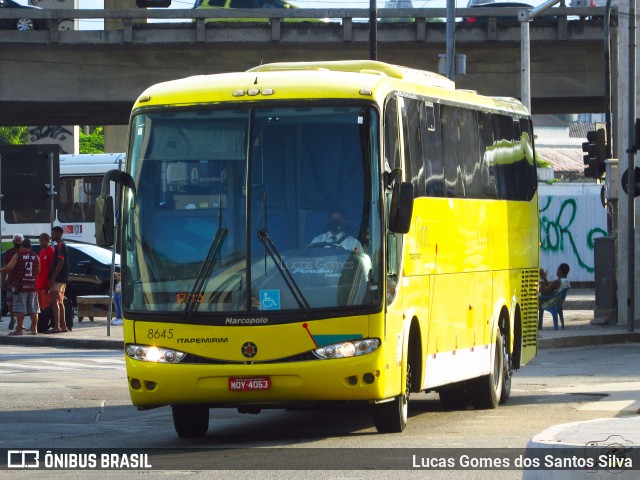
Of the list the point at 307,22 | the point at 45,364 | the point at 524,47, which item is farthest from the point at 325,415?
the point at 307,22

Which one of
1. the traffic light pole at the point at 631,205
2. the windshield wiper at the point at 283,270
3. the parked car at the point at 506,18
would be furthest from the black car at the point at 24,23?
the windshield wiper at the point at 283,270

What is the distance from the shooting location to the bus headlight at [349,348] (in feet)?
42.1

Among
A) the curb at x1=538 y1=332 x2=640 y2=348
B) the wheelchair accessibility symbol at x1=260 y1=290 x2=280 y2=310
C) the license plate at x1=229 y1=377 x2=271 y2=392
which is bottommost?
the curb at x1=538 y1=332 x2=640 y2=348

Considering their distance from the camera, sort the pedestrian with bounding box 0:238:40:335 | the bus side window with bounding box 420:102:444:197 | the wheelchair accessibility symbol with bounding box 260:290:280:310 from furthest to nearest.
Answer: the pedestrian with bounding box 0:238:40:335
the bus side window with bounding box 420:102:444:197
the wheelchair accessibility symbol with bounding box 260:290:280:310

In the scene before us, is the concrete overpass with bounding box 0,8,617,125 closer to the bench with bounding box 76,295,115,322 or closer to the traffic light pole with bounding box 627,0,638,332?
the bench with bounding box 76,295,115,322

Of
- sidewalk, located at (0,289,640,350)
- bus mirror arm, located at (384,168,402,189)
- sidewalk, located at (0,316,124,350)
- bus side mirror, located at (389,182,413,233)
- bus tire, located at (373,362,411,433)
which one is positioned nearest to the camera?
bus side mirror, located at (389,182,413,233)

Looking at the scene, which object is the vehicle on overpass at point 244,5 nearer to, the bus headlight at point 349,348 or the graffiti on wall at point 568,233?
the graffiti on wall at point 568,233

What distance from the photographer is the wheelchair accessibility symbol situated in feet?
42.4

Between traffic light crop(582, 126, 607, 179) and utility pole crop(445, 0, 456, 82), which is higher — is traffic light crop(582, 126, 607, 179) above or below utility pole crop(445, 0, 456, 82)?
below

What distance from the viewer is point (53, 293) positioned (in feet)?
98.3

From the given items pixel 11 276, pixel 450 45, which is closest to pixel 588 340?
pixel 450 45

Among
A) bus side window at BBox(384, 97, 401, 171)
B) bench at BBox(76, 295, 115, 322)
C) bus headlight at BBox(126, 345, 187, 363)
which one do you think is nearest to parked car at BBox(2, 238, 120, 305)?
bench at BBox(76, 295, 115, 322)

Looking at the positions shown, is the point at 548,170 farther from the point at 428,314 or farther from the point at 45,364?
the point at 428,314

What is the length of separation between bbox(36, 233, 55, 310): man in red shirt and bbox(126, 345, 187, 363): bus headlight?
16.8 m
